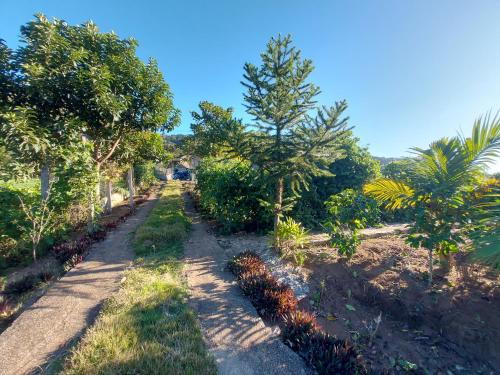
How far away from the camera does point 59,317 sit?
11.0 ft

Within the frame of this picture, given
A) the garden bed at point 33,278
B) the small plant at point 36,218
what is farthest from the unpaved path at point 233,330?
the small plant at point 36,218

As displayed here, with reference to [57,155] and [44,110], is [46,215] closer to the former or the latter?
[57,155]

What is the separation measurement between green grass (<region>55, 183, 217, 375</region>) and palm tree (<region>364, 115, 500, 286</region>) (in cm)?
373

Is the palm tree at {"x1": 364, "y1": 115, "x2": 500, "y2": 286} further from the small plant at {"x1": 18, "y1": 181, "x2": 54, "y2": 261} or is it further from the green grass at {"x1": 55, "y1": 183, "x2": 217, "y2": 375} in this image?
the small plant at {"x1": 18, "y1": 181, "x2": 54, "y2": 261}

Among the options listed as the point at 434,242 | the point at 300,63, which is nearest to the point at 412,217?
the point at 434,242

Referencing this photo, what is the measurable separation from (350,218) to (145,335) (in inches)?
163

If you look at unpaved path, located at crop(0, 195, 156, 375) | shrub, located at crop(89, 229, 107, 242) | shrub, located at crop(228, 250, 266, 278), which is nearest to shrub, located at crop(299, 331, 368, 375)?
shrub, located at crop(228, 250, 266, 278)

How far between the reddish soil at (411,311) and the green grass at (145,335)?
2066 millimetres

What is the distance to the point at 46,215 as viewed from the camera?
253 inches

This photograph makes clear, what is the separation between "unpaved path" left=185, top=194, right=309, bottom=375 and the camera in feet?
8.05

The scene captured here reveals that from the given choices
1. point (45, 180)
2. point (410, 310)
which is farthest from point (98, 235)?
point (410, 310)

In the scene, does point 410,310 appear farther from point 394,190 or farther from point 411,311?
point 394,190

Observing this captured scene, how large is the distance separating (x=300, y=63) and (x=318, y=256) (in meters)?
4.44

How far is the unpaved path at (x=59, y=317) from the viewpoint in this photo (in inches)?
104
